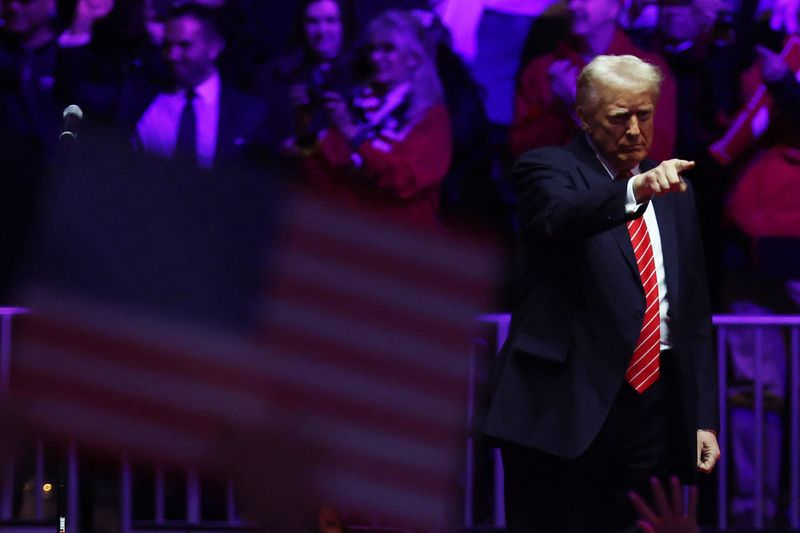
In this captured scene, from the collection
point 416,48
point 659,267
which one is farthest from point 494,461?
point 659,267

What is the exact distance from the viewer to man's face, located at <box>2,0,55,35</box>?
599 cm

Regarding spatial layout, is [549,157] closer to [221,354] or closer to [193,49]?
[221,354]

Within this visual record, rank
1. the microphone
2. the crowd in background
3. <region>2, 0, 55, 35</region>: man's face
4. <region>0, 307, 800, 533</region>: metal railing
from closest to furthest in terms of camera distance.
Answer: the microphone < <region>0, 307, 800, 533</region>: metal railing < the crowd in background < <region>2, 0, 55, 35</region>: man's face

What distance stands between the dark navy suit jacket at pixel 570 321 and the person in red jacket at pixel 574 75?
2.39 meters

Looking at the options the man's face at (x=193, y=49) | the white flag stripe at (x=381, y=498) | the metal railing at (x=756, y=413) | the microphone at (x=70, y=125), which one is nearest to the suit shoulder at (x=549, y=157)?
the microphone at (x=70, y=125)

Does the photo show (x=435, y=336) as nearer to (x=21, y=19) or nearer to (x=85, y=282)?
(x=85, y=282)

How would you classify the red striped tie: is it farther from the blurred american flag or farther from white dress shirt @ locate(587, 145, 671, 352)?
the blurred american flag

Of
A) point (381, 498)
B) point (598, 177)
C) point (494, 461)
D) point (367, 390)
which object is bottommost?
point (381, 498)

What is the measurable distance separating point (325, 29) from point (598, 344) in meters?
2.98

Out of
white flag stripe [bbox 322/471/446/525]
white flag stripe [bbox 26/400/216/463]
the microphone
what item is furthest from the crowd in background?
the microphone

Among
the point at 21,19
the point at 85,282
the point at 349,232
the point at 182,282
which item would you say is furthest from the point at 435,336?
the point at 21,19

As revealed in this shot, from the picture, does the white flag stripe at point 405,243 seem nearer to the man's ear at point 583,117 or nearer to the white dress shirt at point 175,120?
the white dress shirt at point 175,120

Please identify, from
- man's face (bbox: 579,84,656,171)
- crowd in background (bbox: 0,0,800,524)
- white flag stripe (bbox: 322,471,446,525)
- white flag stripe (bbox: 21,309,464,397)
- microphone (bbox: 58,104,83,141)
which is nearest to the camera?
man's face (bbox: 579,84,656,171)

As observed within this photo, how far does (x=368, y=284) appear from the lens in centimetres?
577
